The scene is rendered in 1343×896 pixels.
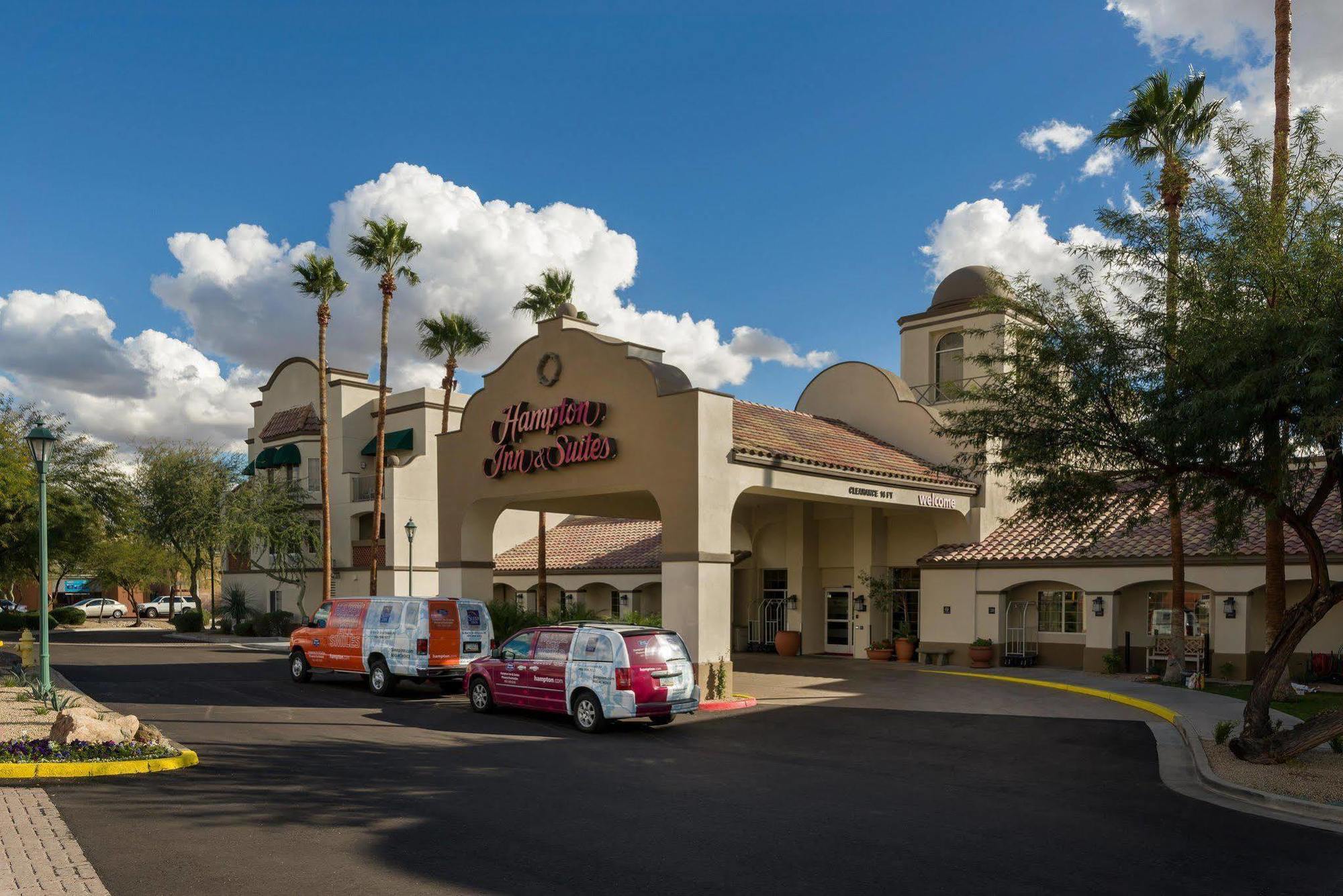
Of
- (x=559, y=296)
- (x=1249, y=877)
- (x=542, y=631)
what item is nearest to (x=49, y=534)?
(x=559, y=296)

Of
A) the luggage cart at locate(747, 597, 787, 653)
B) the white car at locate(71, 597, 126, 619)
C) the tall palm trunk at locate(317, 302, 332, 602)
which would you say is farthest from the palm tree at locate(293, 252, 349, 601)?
the white car at locate(71, 597, 126, 619)

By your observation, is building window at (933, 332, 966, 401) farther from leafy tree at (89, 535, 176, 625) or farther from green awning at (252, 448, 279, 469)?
leafy tree at (89, 535, 176, 625)

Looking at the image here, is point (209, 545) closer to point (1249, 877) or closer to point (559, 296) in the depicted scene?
point (559, 296)

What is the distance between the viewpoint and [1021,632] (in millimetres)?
27516

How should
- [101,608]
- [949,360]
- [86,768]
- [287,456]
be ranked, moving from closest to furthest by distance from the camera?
1. [86,768]
2. [949,360]
3. [287,456]
4. [101,608]

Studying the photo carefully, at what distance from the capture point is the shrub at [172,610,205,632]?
45.8 meters

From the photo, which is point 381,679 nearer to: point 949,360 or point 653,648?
point 653,648

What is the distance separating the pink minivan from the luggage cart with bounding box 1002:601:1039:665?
44.6 feet

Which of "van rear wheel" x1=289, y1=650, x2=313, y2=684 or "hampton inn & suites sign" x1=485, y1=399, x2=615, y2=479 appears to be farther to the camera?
"van rear wheel" x1=289, y1=650, x2=313, y2=684

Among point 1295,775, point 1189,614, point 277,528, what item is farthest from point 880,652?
point 277,528

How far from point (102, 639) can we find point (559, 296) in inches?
942

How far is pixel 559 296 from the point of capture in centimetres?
3297

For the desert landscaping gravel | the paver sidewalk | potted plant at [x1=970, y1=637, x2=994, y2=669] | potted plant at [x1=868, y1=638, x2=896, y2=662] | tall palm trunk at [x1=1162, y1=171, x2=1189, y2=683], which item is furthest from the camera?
potted plant at [x1=868, y1=638, x2=896, y2=662]

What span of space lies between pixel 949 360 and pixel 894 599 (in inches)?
314
